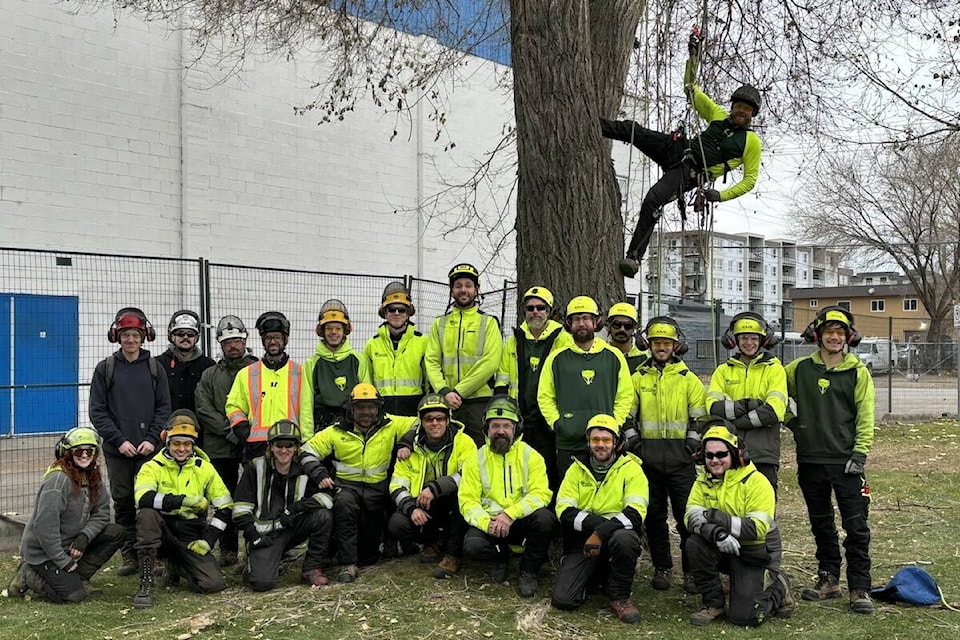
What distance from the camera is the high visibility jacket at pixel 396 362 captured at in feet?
23.5

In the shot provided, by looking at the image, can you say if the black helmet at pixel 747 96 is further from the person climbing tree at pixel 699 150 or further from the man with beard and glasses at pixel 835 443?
the man with beard and glasses at pixel 835 443

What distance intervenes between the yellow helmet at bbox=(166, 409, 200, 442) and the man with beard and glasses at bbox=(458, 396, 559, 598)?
6.41 feet

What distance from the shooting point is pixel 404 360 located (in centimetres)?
717

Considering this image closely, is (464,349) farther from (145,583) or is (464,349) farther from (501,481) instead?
(145,583)

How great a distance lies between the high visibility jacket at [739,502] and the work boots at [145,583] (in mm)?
3574

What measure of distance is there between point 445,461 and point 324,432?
95 centimetres

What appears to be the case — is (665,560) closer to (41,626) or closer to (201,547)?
(201,547)

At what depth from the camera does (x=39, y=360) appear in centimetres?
1348

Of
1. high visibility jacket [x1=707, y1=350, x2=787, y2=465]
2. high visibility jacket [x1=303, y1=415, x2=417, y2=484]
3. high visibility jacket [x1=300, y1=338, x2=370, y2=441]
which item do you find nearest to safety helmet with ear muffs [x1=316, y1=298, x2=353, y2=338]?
high visibility jacket [x1=300, y1=338, x2=370, y2=441]

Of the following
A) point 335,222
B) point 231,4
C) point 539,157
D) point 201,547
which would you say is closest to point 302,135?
point 335,222

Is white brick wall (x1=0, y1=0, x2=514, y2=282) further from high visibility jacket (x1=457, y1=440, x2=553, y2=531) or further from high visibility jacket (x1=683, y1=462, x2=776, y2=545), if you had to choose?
high visibility jacket (x1=683, y1=462, x2=776, y2=545)

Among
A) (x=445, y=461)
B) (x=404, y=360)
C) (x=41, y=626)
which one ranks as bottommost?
(x=41, y=626)

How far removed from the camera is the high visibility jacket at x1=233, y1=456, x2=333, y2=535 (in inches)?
260

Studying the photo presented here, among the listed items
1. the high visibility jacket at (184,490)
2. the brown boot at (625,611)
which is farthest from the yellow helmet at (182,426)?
the brown boot at (625,611)
